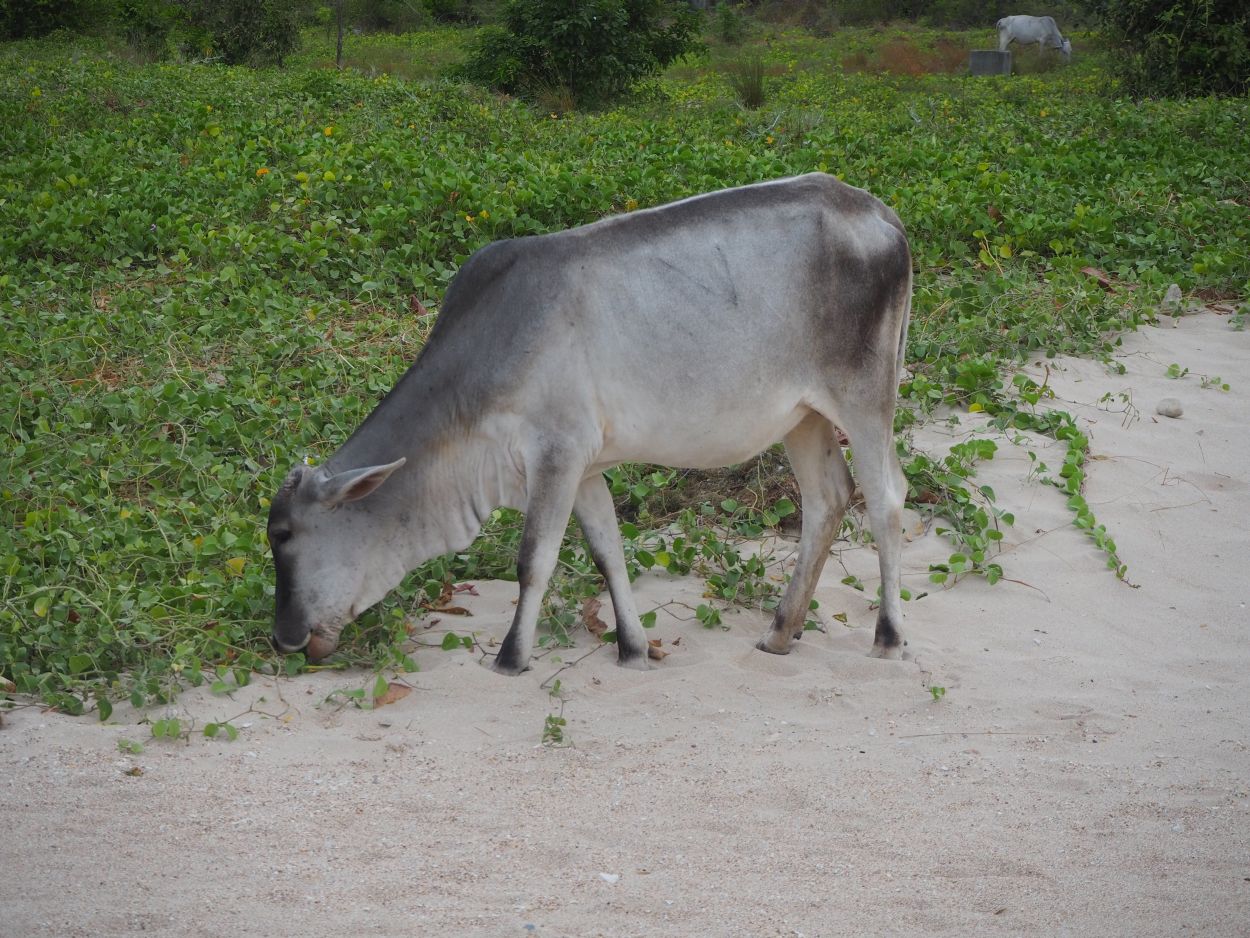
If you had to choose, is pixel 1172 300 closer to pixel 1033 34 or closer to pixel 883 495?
pixel 883 495

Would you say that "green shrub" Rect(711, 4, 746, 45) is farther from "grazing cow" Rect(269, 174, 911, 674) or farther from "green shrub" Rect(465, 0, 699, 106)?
"grazing cow" Rect(269, 174, 911, 674)

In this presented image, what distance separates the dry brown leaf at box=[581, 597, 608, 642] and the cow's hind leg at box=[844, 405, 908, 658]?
985 millimetres

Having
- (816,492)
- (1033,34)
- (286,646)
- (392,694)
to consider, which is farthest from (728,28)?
(392,694)

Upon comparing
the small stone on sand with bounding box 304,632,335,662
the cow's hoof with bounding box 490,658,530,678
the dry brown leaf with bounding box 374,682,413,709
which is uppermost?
the small stone on sand with bounding box 304,632,335,662

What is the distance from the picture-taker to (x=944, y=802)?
12.4 ft

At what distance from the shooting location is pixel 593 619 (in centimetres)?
498

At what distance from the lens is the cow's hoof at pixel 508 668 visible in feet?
15.0

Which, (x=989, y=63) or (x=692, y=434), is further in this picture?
(x=989, y=63)

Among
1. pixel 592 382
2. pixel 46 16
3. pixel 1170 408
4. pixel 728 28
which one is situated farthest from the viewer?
pixel 728 28

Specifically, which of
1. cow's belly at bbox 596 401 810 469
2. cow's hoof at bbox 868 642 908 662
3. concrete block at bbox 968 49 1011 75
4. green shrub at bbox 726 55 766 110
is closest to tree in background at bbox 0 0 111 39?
green shrub at bbox 726 55 766 110

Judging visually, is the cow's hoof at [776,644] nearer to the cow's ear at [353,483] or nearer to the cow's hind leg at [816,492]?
the cow's hind leg at [816,492]

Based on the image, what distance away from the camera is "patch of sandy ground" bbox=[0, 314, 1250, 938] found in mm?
3205

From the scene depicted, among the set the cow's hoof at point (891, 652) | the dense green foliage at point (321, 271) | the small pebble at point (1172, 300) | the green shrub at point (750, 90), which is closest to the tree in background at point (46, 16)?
the dense green foliage at point (321, 271)

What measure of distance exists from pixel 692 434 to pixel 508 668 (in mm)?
1006
